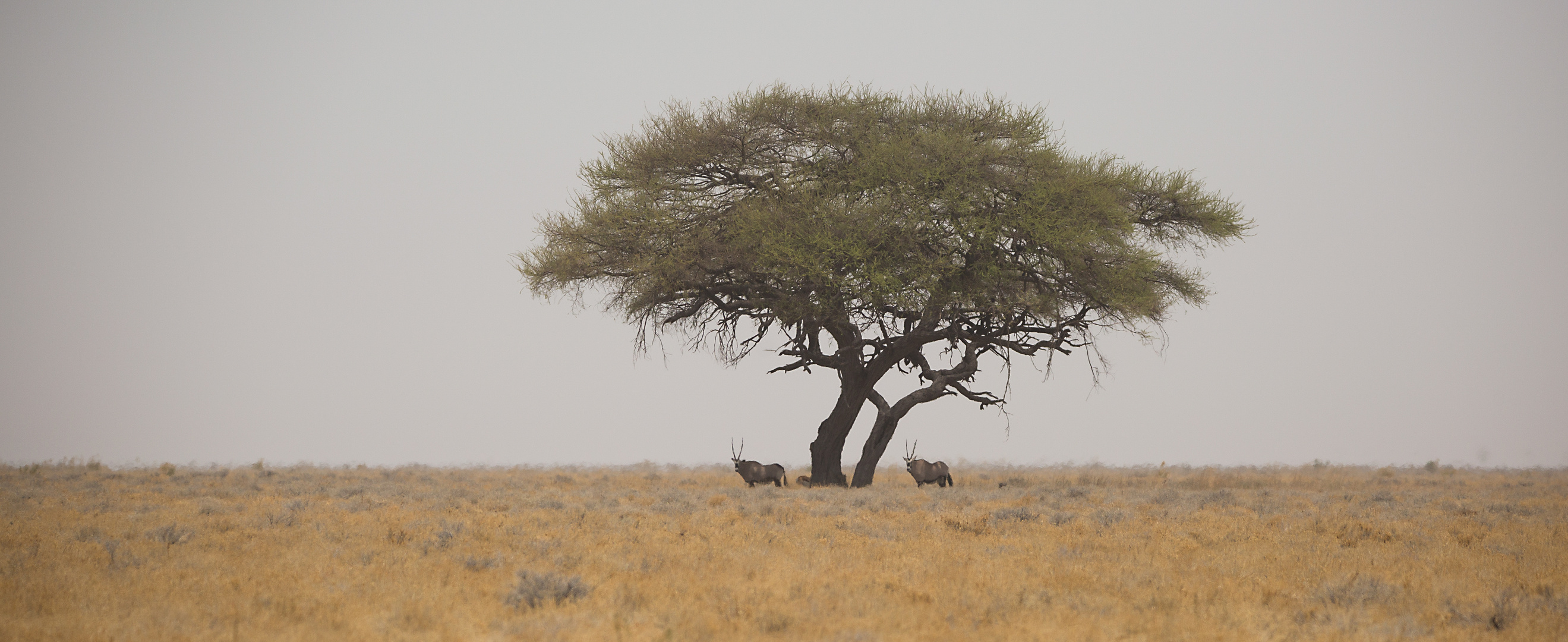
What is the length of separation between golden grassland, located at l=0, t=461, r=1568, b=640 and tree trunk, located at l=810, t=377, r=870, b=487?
470 cm

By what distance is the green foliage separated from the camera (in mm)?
21469

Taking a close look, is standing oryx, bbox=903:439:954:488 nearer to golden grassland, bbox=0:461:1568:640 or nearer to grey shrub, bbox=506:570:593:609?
golden grassland, bbox=0:461:1568:640

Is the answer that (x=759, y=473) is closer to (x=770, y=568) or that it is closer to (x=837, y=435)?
(x=837, y=435)

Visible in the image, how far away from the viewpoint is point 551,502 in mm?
18188

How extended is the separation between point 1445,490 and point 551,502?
21501 mm

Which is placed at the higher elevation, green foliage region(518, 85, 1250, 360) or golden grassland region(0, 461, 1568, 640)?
green foliage region(518, 85, 1250, 360)

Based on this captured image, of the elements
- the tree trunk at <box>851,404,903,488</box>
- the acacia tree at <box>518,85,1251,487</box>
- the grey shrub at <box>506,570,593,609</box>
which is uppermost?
the acacia tree at <box>518,85,1251,487</box>

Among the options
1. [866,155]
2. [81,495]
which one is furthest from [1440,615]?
[81,495]

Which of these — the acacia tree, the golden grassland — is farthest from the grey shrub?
the acacia tree

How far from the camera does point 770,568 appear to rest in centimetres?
1072

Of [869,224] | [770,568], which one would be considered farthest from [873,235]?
[770,568]

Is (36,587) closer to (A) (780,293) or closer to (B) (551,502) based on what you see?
(B) (551,502)

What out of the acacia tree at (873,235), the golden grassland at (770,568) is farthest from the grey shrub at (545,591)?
the acacia tree at (873,235)

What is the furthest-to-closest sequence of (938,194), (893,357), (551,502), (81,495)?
(893,357)
(938,194)
(81,495)
(551,502)
